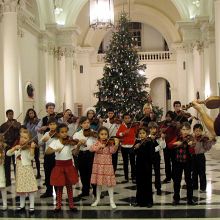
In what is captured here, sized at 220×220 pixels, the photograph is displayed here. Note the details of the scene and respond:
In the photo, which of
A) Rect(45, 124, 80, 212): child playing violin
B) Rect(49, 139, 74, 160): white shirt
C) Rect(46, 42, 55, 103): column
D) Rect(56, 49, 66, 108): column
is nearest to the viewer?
Rect(45, 124, 80, 212): child playing violin

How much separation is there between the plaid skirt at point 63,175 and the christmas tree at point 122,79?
994 centimetres

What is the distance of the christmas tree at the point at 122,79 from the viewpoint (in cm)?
1628

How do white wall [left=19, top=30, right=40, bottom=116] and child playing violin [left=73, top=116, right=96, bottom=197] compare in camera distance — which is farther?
white wall [left=19, top=30, right=40, bottom=116]

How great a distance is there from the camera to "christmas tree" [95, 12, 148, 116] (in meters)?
16.3

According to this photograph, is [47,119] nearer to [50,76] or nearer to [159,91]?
[50,76]

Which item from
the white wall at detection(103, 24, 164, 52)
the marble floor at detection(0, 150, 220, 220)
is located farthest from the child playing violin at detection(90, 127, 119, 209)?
the white wall at detection(103, 24, 164, 52)

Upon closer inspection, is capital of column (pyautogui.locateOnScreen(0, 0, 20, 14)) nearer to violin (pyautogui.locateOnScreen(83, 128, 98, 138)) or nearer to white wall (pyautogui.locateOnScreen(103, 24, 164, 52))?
violin (pyautogui.locateOnScreen(83, 128, 98, 138))

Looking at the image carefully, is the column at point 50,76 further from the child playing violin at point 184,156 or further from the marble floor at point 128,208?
the child playing violin at point 184,156

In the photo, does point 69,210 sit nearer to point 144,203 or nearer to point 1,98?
point 144,203

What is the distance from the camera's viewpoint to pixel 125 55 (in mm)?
16375

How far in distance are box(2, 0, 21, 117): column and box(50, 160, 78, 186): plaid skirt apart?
7.03 meters

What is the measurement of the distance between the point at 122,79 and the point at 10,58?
5.01 meters

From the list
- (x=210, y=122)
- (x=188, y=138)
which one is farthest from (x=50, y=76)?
(x=210, y=122)

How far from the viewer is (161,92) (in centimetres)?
3136
